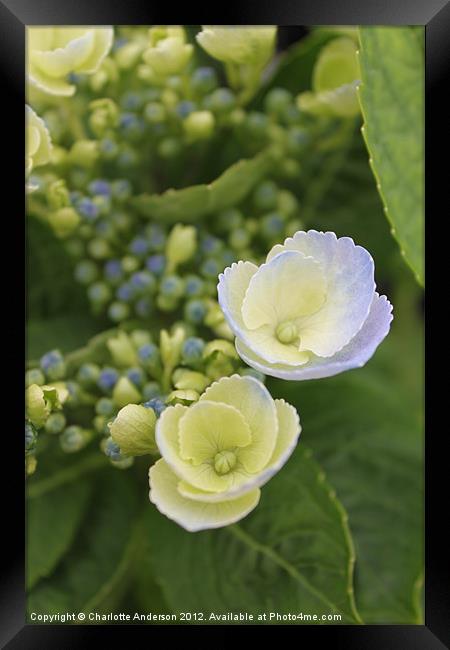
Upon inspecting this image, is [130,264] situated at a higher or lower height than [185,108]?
lower

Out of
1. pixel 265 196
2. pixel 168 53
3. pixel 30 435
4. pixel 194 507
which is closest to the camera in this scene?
pixel 194 507

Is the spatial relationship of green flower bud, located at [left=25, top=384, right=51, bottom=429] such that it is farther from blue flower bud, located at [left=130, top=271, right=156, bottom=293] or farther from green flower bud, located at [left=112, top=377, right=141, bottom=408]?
blue flower bud, located at [left=130, top=271, right=156, bottom=293]

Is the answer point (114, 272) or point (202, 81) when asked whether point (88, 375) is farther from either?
point (202, 81)

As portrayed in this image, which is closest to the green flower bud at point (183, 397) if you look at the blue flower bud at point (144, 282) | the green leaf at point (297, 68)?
the blue flower bud at point (144, 282)

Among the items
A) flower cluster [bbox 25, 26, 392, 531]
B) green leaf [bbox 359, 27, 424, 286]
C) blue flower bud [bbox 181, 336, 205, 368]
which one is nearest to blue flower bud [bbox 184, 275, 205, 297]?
flower cluster [bbox 25, 26, 392, 531]

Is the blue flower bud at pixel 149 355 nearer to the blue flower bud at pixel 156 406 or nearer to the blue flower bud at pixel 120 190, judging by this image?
the blue flower bud at pixel 156 406

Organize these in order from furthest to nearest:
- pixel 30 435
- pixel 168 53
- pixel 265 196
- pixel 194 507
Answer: pixel 265 196 < pixel 168 53 < pixel 30 435 < pixel 194 507

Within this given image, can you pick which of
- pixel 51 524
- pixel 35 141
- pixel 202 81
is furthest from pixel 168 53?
pixel 51 524
